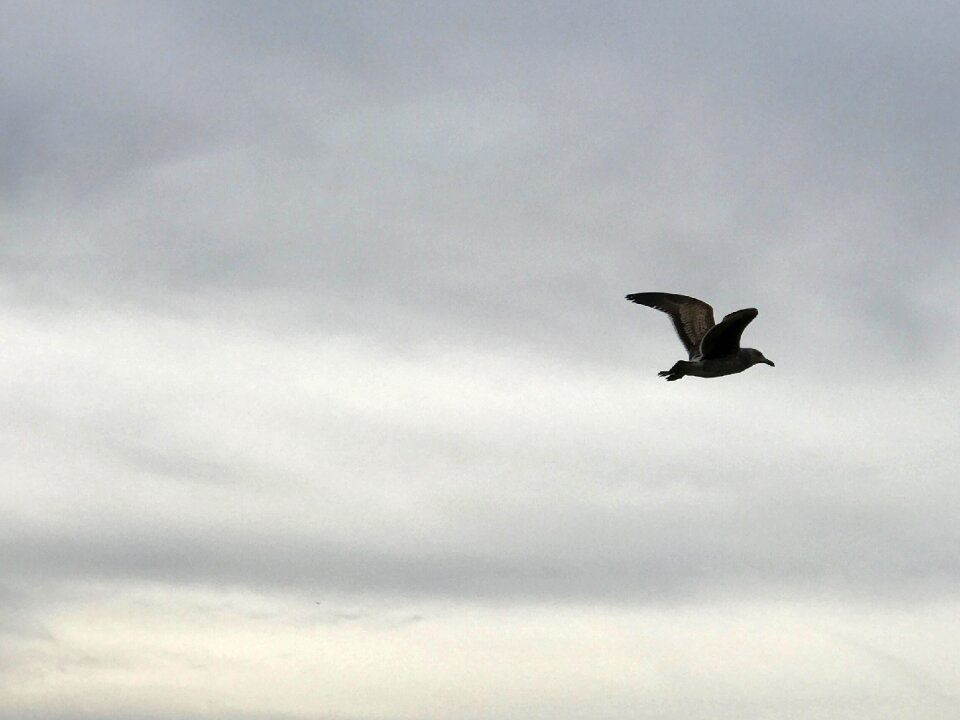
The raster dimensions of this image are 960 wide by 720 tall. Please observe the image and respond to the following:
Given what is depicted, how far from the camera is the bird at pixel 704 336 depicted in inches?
2579

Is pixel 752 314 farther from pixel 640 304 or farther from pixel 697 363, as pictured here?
pixel 640 304

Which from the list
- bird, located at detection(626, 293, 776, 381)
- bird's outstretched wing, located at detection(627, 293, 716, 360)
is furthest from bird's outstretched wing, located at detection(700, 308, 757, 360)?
bird's outstretched wing, located at detection(627, 293, 716, 360)

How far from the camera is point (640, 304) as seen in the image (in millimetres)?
73125

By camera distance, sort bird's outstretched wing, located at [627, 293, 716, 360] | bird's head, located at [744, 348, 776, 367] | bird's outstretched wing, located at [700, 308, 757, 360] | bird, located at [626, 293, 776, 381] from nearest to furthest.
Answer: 1. bird's outstretched wing, located at [700, 308, 757, 360]
2. bird, located at [626, 293, 776, 381]
3. bird's head, located at [744, 348, 776, 367]
4. bird's outstretched wing, located at [627, 293, 716, 360]

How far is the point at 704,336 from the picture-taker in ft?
225

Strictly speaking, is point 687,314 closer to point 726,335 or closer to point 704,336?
point 704,336

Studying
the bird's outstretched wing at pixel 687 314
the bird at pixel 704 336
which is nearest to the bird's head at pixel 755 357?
the bird at pixel 704 336

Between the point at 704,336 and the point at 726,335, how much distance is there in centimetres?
230

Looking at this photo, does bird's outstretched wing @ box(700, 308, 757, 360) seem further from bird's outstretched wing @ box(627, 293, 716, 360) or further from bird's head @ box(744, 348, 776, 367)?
bird's outstretched wing @ box(627, 293, 716, 360)

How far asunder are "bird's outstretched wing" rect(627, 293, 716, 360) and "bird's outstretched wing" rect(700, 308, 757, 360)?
10.3ft

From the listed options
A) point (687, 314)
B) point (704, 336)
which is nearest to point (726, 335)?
point (704, 336)

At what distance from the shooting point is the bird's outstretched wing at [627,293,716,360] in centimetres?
7156

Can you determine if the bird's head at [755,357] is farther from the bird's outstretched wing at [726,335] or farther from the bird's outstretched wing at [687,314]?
the bird's outstretched wing at [687,314]

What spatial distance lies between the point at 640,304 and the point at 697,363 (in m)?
6.49
